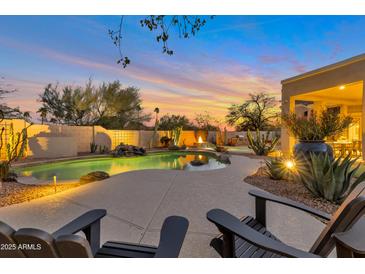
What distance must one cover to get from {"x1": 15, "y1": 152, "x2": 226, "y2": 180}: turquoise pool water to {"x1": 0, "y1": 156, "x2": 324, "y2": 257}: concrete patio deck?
135 inches

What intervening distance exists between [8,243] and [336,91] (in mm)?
12100

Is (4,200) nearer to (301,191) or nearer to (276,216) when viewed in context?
(276,216)

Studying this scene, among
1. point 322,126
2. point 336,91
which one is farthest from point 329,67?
point 322,126

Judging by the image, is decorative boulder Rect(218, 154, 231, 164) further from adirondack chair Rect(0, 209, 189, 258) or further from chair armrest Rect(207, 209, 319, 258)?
adirondack chair Rect(0, 209, 189, 258)

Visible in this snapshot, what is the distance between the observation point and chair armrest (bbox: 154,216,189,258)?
1.27 m

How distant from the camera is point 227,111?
24094mm

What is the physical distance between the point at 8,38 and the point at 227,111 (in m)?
20.9

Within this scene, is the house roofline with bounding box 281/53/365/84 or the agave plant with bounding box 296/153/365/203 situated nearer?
the agave plant with bounding box 296/153/365/203

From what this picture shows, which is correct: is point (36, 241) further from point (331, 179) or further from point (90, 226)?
point (331, 179)

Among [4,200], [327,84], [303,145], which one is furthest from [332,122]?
[4,200]

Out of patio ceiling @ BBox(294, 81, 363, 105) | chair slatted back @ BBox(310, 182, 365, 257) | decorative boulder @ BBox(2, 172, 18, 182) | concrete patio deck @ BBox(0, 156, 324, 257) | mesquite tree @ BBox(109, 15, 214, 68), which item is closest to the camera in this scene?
chair slatted back @ BBox(310, 182, 365, 257)

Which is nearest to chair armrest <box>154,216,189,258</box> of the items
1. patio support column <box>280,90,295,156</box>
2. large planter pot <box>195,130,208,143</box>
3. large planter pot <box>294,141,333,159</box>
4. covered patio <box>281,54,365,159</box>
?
large planter pot <box>294,141,333,159</box>

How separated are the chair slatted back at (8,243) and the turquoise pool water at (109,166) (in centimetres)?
655

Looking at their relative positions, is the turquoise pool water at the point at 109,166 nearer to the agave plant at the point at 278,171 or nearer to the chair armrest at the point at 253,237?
the agave plant at the point at 278,171
